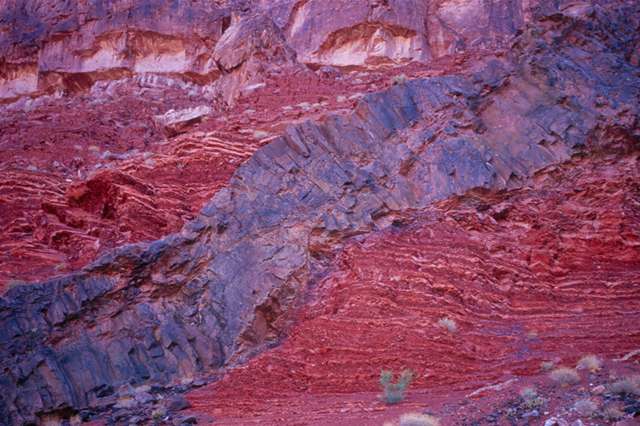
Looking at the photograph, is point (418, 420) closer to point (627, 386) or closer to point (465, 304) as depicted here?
point (627, 386)

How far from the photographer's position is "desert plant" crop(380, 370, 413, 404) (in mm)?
11297

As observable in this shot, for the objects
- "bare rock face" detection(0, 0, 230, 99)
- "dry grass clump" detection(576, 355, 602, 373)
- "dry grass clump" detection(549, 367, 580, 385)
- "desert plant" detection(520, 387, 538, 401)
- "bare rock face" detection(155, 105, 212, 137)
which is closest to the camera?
"desert plant" detection(520, 387, 538, 401)

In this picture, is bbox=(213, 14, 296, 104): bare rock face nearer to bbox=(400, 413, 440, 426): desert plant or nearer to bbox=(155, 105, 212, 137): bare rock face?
bbox=(155, 105, 212, 137): bare rock face

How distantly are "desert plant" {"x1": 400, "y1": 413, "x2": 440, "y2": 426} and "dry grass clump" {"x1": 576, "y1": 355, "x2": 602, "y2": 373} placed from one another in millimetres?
2642

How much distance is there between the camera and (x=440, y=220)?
15.6 m

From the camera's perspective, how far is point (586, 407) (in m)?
9.46

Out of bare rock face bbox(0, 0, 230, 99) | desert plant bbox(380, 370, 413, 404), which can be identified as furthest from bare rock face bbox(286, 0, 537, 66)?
desert plant bbox(380, 370, 413, 404)

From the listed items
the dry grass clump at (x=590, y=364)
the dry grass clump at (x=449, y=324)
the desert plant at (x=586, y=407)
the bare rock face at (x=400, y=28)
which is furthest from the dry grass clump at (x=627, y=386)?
the bare rock face at (x=400, y=28)

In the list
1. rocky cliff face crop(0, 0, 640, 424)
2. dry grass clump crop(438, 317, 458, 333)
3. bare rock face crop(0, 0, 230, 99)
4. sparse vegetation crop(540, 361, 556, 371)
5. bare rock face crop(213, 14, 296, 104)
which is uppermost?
bare rock face crop(0, 0, 230, 99)

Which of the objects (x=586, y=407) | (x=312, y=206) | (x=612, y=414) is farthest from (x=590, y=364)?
(x=312, y=206)

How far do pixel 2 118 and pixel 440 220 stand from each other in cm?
2579

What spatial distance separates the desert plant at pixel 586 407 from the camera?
9380 millimetres

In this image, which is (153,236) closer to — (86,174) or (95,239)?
(95,239)

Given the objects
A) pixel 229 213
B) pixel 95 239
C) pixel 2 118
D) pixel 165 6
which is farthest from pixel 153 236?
pixel 165 6
